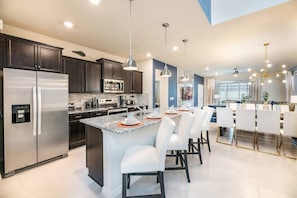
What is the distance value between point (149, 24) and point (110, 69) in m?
2.09

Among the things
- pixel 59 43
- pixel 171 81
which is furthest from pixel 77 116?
pixel 171 81

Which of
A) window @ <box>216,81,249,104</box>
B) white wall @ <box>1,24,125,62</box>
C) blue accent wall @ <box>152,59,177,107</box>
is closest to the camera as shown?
white wall @ <box>1,24,125,62</box>

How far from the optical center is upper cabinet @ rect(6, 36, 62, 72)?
2371 mm

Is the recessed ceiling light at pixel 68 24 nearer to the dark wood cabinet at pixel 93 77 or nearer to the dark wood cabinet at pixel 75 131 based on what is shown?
the dark wood cabinet at pixel 93 77

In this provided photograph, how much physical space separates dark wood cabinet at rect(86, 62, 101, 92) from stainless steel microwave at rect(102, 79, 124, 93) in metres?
0.17

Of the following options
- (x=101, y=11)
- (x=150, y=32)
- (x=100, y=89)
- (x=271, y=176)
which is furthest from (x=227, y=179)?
(x=100, y=89)

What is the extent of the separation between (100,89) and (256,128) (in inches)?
168

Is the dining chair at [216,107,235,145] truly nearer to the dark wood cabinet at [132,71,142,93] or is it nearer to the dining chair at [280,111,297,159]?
the dining chair at [280,111,297,159]

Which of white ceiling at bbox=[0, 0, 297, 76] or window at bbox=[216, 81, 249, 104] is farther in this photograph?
window at bbox=[216, 81, 249, 104]

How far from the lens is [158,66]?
5.73 metres

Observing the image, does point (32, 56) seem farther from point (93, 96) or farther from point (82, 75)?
point (93, 96)

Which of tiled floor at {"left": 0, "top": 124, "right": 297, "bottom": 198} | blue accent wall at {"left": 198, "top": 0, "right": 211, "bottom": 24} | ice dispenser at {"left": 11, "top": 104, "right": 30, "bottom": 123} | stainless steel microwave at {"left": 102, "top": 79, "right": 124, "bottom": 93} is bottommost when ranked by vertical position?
tiled floor at {"left": 0, "top": 124, "right": 297, "bottom": 198}

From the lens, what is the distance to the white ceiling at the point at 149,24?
221cm

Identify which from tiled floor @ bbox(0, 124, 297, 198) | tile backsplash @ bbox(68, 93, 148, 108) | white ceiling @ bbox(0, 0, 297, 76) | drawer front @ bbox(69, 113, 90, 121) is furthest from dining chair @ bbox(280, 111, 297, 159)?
drawer front @ bbox(69, 113, 90, 121)
